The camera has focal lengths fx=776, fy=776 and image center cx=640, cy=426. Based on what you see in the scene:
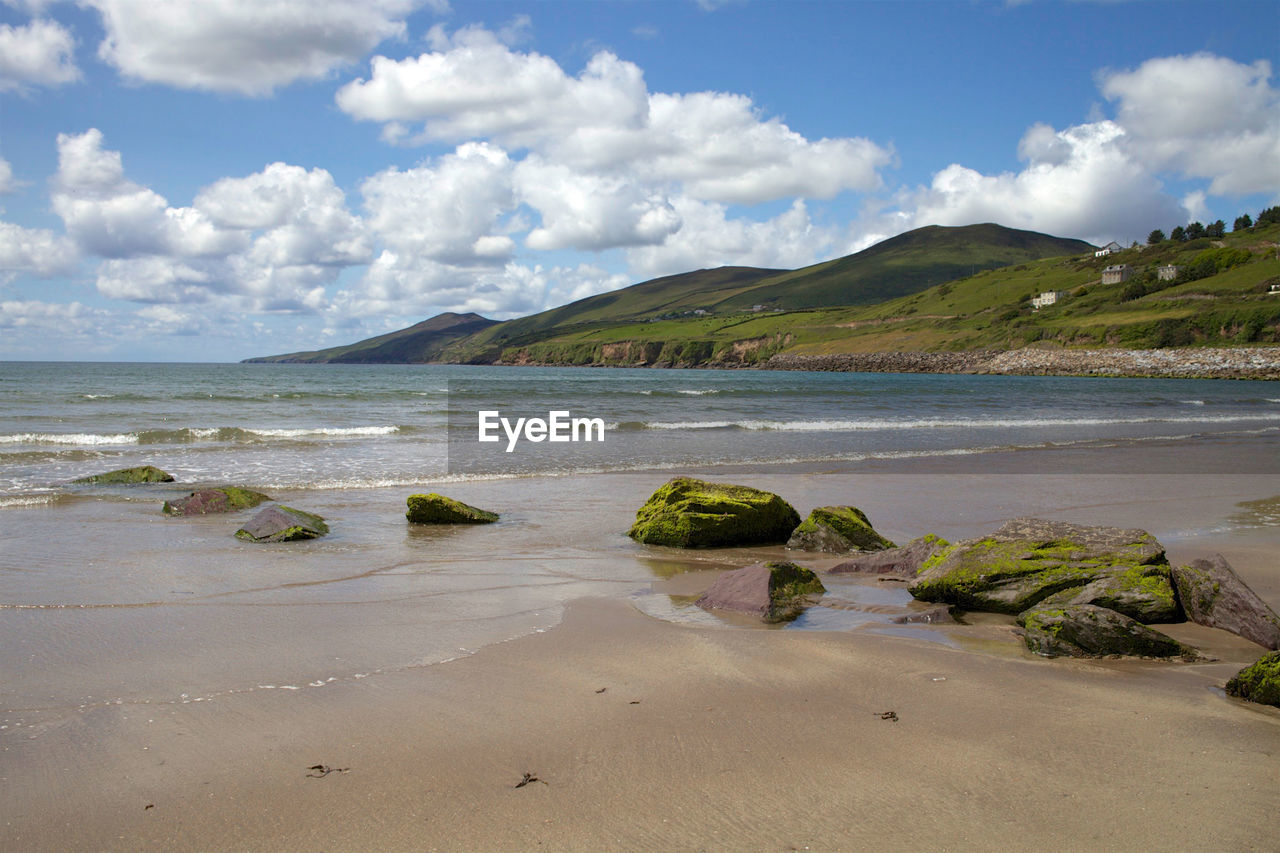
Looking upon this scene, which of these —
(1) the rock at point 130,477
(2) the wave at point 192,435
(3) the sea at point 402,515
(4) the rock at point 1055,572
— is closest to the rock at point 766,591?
Result: (3) the sea at point 402,515

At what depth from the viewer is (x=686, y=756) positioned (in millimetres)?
4059

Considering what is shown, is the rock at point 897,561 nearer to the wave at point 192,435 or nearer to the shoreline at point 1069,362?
the wave at point 192,435

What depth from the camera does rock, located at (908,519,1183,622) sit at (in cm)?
654

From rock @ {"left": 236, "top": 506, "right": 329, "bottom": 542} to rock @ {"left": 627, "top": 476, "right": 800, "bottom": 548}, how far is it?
425 centimetres

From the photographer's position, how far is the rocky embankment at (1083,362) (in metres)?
83.3

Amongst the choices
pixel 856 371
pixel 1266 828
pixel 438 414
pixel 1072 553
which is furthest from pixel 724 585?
pixel 856 371

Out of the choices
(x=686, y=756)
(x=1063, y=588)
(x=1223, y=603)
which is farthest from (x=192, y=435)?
(x=1223, y=603)

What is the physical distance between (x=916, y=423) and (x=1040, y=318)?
373ft

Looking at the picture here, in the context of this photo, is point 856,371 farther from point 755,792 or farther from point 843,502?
point 755,792

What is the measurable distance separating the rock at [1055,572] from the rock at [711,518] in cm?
312

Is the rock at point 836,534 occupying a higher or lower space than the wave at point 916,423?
lower

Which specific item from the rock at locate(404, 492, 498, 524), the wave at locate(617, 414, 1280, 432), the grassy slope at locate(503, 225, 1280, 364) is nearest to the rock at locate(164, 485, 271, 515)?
the rock at locate(404, 492, 498, 524)

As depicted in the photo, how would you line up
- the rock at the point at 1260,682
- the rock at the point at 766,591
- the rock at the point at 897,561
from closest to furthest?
the rock at the point at 1260,682 → the rock at the point at 766,591 → the rock at the point at 897,561

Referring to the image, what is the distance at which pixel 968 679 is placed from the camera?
5242 mm
